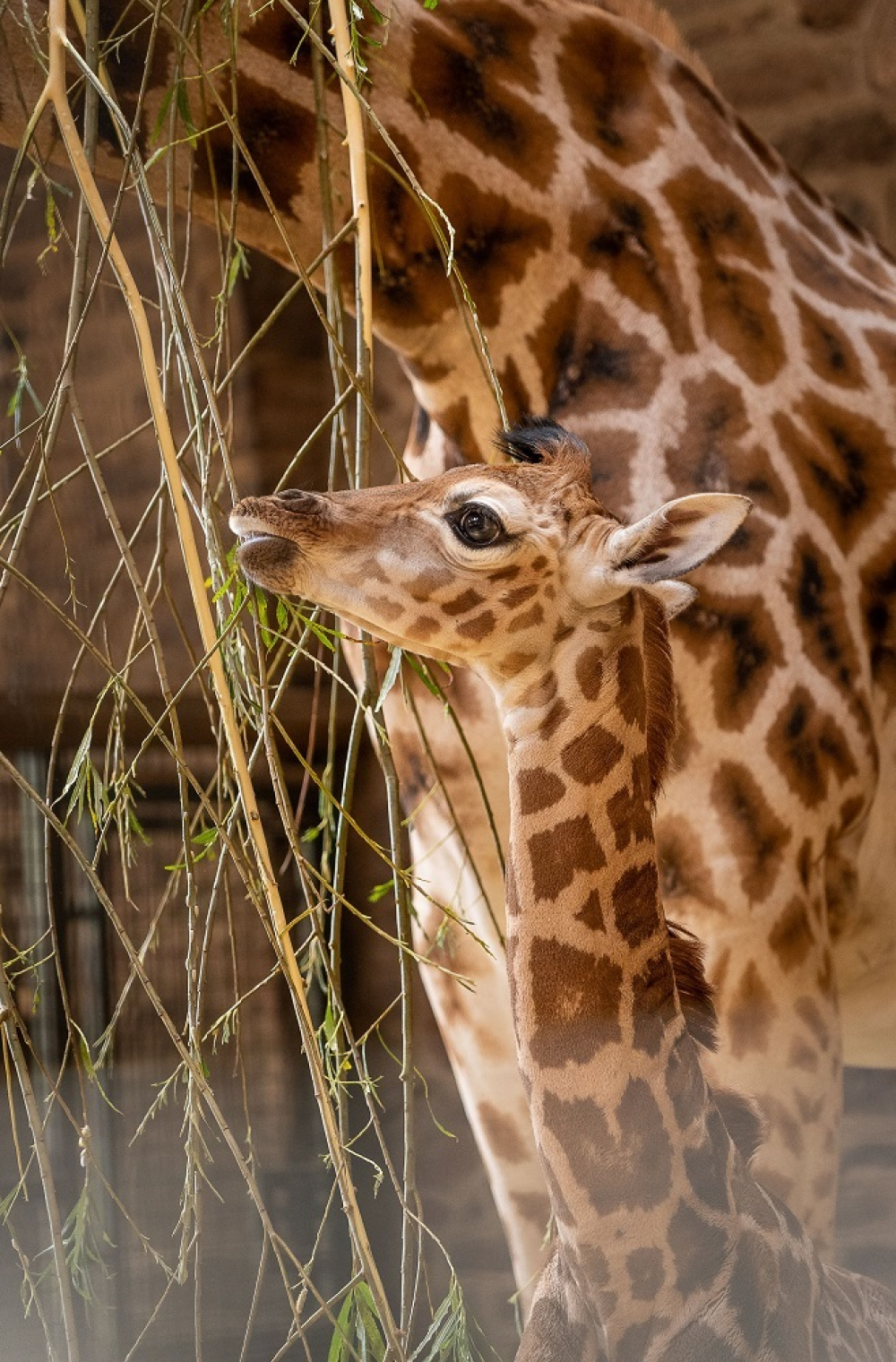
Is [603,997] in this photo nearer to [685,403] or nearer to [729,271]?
[685,403]

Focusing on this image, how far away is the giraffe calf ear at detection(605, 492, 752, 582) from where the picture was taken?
59 cm

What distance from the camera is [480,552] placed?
0.61 m

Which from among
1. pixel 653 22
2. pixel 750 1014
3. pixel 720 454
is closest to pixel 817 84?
pixel 653 22

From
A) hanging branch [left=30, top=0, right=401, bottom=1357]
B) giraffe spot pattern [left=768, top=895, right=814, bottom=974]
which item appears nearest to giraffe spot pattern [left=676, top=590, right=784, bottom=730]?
giraffe spot pattern [left=768, top=895, right=814, bottom=974]

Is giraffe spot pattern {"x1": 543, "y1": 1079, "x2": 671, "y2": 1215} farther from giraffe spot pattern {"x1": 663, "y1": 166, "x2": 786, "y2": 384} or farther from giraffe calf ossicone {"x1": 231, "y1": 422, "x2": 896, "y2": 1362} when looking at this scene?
giraffe spot pattern {"x1": 663, "y1": 166, "x2": 786, "y2": 384}

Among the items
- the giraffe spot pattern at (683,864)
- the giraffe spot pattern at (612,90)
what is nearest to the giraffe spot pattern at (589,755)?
the giraffe spot pattern at (683,864)

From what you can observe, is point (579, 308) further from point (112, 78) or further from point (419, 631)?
point (419, 631)

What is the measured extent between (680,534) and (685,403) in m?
0.35

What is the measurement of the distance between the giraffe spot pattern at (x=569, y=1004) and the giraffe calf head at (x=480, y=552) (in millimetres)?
113

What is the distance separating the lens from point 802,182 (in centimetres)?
110

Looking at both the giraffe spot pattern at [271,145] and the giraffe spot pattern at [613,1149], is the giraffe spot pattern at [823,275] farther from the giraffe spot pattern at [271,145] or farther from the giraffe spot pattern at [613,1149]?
the giraffe spot pattern at [613,1149]

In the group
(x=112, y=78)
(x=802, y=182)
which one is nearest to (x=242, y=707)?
(x=112, y=78)

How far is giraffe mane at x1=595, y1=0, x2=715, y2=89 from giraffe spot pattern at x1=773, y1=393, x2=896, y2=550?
252mm

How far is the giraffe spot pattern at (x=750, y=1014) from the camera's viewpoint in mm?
856
